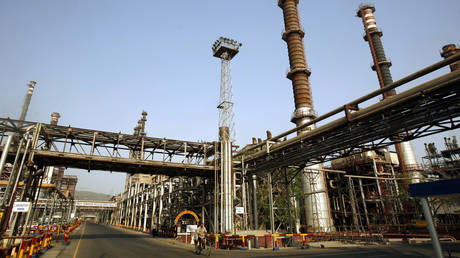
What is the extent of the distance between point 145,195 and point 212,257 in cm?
5304

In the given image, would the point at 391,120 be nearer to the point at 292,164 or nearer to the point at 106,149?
the point at 292,164

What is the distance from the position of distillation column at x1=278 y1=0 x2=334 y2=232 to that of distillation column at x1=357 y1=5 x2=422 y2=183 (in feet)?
52.0

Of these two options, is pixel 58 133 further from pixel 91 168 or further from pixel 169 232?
pixel 169 232

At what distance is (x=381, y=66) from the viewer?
50.7m

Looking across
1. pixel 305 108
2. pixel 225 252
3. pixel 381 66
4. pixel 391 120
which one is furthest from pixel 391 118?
pixel 381 66

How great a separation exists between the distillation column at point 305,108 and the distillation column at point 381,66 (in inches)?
624

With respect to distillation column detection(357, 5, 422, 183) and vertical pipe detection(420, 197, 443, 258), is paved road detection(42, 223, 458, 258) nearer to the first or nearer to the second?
vertical pipe detection(420, 197, 443, 258)

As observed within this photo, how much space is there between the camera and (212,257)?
13305mm

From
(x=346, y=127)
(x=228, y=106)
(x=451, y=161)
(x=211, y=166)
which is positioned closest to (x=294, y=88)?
(x=228, y=106)

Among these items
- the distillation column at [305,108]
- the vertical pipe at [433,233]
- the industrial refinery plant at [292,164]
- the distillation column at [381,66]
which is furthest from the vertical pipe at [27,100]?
the distillation column at [381,66]

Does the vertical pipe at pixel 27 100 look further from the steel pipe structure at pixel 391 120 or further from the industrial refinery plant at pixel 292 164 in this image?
the steel pipe structure at pixel 391 120

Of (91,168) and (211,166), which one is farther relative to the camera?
(211,166)

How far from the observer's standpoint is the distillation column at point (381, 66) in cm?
4153

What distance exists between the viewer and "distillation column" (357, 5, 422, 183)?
41531mm
